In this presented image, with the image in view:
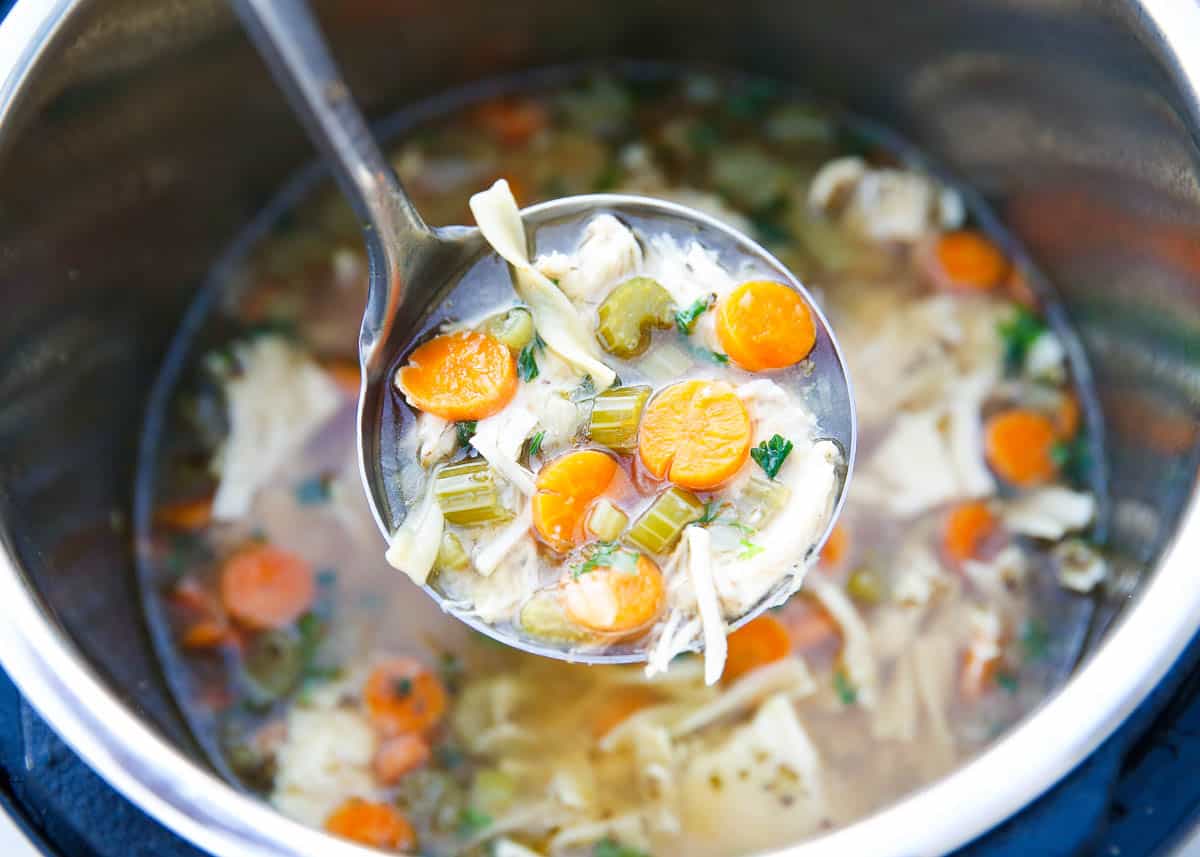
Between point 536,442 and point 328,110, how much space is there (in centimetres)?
55

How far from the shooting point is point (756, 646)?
83.9 inches

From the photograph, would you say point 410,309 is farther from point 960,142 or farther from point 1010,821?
point 960,142

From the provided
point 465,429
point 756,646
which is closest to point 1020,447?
point 756,646

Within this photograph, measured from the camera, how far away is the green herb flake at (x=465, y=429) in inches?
66.1

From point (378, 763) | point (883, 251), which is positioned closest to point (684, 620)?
point (378, 763)

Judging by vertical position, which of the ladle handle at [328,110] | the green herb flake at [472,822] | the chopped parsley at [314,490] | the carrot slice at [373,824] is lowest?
the green herb flake at [472,822]

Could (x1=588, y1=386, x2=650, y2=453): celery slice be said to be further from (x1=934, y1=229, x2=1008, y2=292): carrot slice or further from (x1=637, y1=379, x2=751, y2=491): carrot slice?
(x1=934, y1=229, x2=1008, y2=292): carrot slice

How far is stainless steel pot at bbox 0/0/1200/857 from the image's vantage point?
1.47 m

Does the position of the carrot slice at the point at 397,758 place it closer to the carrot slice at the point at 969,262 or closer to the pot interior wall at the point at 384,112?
the pot interior wall at the point at 384,112

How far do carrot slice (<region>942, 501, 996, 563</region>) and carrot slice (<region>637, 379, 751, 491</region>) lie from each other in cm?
75

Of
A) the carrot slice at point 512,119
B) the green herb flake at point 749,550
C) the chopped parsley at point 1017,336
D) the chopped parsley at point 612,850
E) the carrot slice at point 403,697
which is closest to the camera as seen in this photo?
the green herb flake at point 749,550

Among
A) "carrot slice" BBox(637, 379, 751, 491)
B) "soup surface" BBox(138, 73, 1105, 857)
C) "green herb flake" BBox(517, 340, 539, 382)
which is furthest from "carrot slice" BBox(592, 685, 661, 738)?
"green herb flake" BBox(517, 340, 539, 382)

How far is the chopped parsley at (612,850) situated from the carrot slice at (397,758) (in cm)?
35

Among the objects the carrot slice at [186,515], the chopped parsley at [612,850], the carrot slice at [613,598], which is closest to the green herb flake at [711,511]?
the carrot slice at [613,598]
